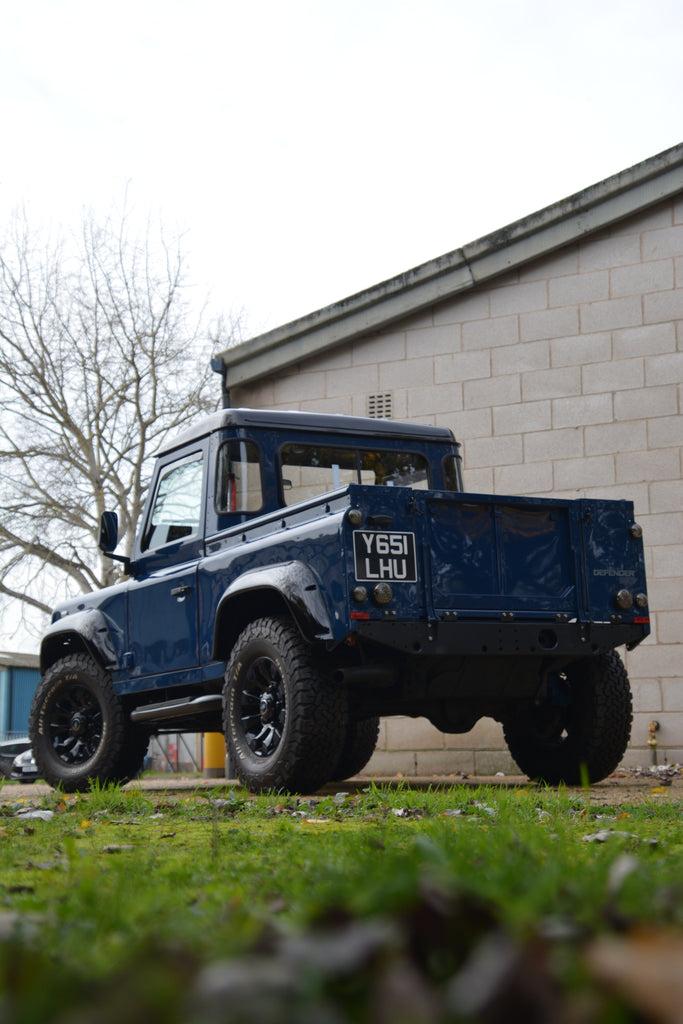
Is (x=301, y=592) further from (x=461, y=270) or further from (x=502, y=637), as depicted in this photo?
(x=461, y=270)

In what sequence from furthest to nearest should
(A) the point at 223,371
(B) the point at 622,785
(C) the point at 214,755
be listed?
1. (C) the point at 214,755
2. (A) the point at 223,371
3. (B) the point at 622,785

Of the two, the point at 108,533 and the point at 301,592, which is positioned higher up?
the point at 108,533

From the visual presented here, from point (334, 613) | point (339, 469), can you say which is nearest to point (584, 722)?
point (334, 613)

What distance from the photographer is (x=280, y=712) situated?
23.4 ft

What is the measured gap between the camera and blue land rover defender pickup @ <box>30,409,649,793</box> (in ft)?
22.1

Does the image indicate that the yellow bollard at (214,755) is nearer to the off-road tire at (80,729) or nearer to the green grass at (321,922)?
the off-road tire at (80,729)

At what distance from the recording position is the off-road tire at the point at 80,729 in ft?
29.1

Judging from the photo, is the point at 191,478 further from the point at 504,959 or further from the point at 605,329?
the point at 504,959

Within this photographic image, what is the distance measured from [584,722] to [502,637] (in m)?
1.26

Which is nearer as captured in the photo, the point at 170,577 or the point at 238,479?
the point at 238,479

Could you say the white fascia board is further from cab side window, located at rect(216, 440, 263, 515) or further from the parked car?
the parked car

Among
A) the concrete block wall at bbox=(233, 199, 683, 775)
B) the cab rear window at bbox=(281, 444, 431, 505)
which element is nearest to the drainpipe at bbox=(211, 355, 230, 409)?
the concrete block wall at bbox=(233, 199, 683, 775)

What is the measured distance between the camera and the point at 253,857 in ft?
11.5

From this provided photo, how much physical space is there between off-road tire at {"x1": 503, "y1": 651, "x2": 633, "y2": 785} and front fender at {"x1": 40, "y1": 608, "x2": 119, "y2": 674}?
2.99 meters
